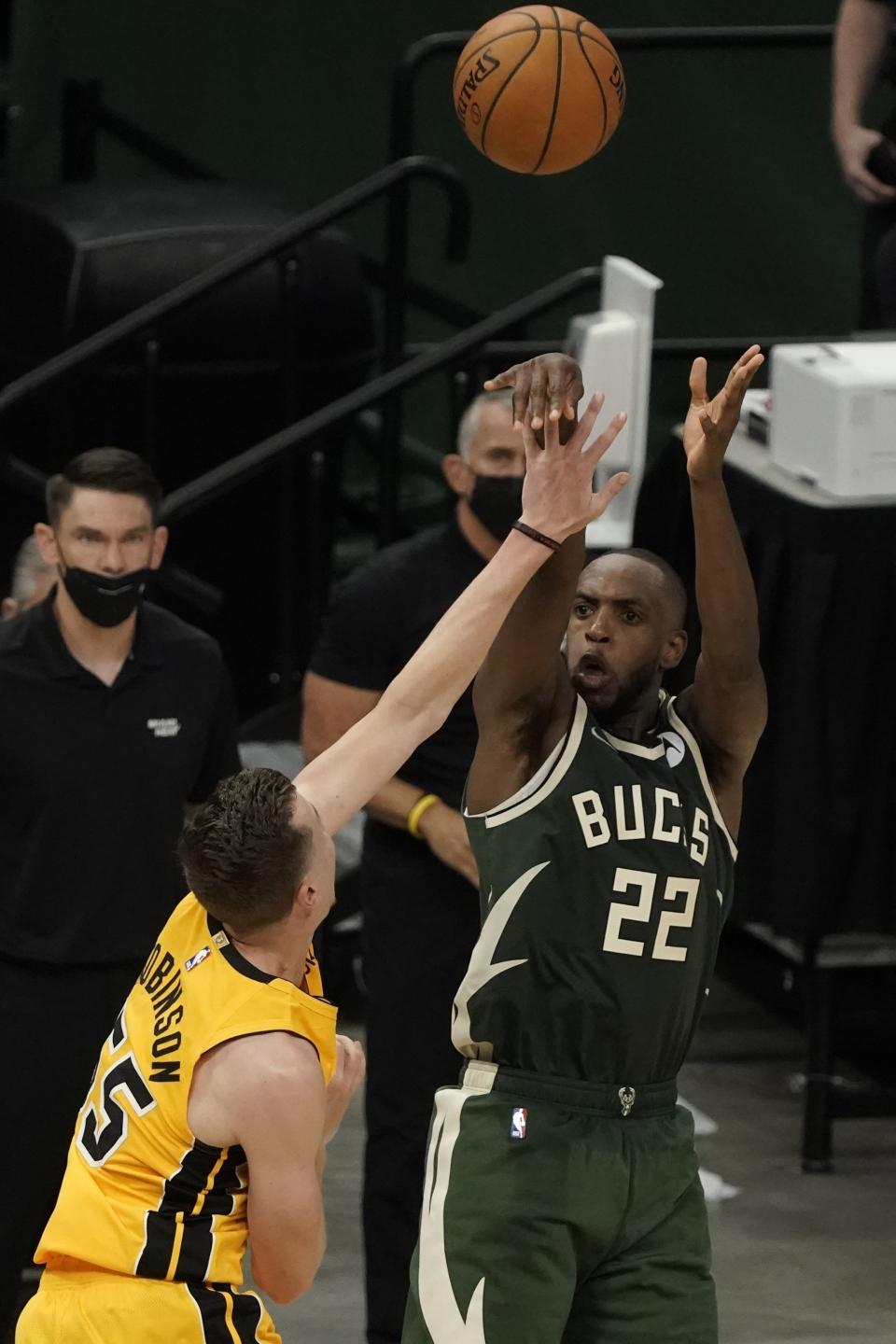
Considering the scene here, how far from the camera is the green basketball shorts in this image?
4.07m

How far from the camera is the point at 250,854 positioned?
362 centimetres

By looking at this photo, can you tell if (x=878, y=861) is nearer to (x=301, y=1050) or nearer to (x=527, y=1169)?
(x=527, y=1169)

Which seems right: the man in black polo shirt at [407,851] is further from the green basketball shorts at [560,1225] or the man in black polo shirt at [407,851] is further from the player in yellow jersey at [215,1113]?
the player in yellow jersey at [215,1113]

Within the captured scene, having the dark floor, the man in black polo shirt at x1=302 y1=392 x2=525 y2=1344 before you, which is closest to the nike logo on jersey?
the man in black polo shirt at x1=302 y1=392 x2=525 y2=1344

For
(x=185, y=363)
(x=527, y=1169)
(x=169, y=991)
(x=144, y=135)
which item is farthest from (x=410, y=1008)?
(x=144, y=135)

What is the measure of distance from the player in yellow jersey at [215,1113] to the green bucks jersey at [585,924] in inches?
19.0

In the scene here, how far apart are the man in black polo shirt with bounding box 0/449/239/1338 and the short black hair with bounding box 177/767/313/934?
1.57 meters

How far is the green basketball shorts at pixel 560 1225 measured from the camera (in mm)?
4070

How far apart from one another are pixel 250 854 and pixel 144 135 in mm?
7574

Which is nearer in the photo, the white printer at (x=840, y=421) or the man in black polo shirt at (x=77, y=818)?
the man in black polo shirt at (x=77, y=818)

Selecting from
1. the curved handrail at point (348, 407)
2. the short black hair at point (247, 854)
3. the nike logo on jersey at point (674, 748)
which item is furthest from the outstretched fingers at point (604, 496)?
the curved handrail at point (348, 407)

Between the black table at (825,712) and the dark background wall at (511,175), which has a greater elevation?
the dark background wall at (511,175)

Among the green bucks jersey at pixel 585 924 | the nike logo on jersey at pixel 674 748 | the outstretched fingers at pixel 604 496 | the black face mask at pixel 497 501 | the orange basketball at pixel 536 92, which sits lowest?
the green bucks jersey at pixel 585 924

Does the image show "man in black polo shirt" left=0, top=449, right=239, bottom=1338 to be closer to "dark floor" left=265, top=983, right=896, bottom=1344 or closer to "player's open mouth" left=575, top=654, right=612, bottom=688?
"dark floor" left=265, top=983, right=896, bottom=1344
